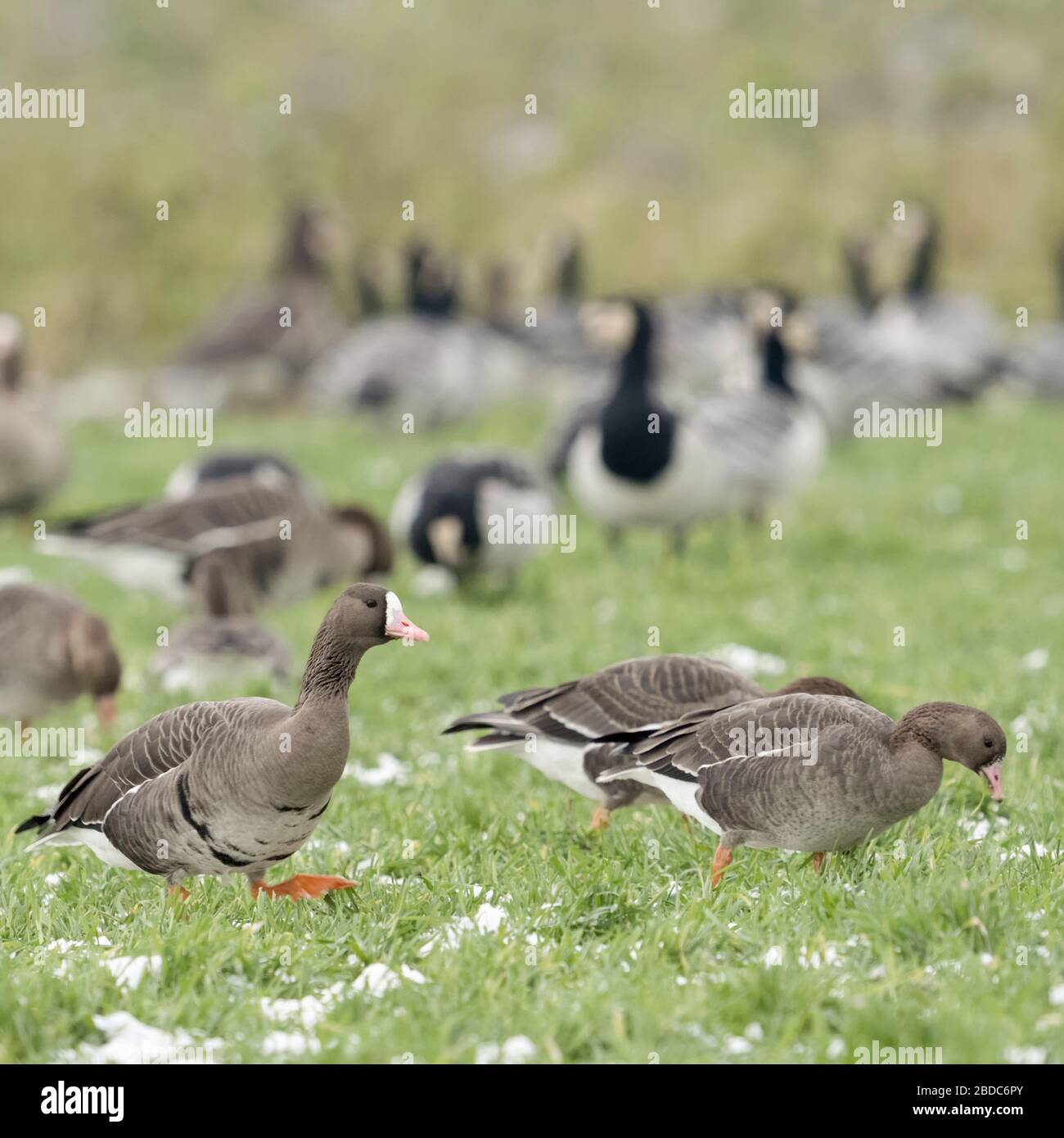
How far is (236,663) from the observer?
963 centimetres

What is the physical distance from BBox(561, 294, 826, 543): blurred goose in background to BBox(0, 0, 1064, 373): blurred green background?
13944mm

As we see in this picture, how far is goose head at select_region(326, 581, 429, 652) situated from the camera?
16.8 feet

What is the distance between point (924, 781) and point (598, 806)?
6.39 ft

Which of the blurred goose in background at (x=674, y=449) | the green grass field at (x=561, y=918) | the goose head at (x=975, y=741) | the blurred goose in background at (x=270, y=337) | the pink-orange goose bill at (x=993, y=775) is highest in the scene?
the blurred goose in background at (x=270, y=337)

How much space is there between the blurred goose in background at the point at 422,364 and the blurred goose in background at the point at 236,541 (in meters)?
8.53

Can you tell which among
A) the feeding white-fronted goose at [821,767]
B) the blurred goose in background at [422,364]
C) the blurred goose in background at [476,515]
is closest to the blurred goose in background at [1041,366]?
the blurred goose in background at [422,364]

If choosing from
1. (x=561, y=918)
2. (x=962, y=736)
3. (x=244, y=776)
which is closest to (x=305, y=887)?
(x=244, y=776)

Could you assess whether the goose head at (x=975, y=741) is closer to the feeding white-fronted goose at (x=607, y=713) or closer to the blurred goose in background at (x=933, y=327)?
the feeding white-fronted goose at (x=607, y=713)

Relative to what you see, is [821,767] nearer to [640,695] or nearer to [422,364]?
[640,695]

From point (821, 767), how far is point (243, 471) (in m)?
9.72

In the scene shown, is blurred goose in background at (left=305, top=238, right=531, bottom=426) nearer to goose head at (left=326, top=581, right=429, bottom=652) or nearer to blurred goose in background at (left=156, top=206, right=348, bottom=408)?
blurred goose in background at (left=156, top=206, right=348, bottom=408)

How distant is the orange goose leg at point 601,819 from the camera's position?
6.12 metres
